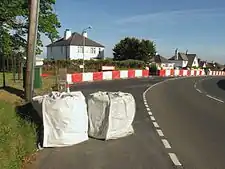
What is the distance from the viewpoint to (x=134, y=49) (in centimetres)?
9869

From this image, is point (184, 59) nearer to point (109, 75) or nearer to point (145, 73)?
point (145, 73)

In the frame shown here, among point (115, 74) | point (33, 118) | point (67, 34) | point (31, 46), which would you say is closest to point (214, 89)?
point (115, 74)

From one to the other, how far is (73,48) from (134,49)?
49.8 ft

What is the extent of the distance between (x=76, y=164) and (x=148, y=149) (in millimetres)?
1943

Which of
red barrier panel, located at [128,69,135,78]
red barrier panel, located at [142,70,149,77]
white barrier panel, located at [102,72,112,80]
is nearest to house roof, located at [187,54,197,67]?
red barrier panel, located at [142,70,149,77]

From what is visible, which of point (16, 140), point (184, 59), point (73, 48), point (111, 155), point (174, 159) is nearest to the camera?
point (174, 159)

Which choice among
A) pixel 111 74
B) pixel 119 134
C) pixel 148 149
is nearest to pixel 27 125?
pixel 119 134

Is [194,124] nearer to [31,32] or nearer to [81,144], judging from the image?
[81,144]

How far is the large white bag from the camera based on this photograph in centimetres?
841

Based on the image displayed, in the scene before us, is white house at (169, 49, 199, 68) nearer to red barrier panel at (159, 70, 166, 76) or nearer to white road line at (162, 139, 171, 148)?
red barrier panel at (159, 70, 166, 76)

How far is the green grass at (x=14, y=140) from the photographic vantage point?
20.7 feet

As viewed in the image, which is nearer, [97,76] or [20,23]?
[20,23]

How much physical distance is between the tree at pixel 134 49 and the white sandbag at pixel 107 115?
87.7 metres

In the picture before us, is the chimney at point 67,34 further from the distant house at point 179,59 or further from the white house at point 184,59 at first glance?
the distant house at point 179,59
